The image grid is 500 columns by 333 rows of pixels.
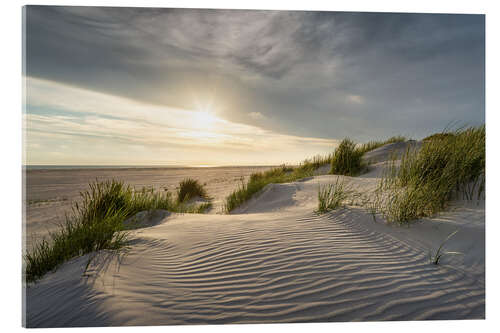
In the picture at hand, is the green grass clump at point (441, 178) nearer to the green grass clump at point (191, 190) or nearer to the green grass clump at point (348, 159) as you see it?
the green grass clump at point (348, 159)

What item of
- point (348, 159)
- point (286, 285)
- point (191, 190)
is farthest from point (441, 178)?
point (191, 190)

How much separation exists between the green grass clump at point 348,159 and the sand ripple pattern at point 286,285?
207 inches

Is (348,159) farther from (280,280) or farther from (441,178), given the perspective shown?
(280,280)

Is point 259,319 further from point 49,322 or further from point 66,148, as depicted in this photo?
point 66,148

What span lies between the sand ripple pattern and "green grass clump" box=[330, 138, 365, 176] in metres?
5.26

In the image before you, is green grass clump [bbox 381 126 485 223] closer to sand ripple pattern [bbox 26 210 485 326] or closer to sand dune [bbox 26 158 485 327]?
sand dune [bbox 26 158 485 327]

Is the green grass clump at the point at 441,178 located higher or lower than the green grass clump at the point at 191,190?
higher

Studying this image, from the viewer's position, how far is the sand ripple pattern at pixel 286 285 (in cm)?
161

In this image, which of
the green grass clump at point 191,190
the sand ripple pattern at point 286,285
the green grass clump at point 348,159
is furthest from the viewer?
the green grass clump at point 191,190

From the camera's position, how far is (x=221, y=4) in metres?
2.89

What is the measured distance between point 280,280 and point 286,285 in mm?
69

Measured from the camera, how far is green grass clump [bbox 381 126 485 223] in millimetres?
2781

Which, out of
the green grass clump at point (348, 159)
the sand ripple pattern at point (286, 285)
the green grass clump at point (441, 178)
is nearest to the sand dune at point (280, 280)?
the sand ripple pattern at point (286, 285)

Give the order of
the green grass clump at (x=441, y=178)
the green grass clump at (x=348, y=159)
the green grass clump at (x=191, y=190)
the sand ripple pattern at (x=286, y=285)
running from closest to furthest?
the sand ripple pattern at (x=286, y=285) → the green grass clump at (x=441, y=178) → the green grass clump at (x=348, y=159) → the green grass clump at (x=191, y=190)
